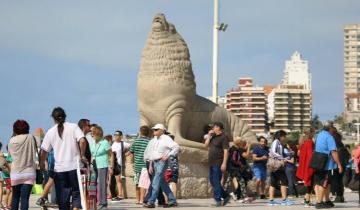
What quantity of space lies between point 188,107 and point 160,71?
1.09 meters

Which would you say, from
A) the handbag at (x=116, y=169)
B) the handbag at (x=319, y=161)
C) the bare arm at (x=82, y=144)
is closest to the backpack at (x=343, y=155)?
the handbag at (x=319, y=161)

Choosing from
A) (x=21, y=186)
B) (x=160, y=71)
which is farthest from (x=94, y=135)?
(x=160, y=71)

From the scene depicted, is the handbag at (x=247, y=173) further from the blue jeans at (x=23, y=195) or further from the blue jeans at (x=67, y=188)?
the blue jeans at (x=67, y=188)

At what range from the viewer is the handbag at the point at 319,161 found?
53.6 feet

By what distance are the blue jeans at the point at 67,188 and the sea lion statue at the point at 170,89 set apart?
783 cm

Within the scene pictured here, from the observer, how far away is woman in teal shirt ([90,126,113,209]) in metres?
16.5

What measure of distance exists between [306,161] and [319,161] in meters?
0.88

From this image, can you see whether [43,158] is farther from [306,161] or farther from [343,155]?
[343,155]

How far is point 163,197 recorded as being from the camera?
57.9 ft

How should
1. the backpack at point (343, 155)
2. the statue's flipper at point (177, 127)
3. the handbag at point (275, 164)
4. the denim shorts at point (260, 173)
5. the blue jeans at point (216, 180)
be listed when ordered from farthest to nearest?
1. the statue's flipper at point (177, 127)
2. the denim shorts at point (260, 173)
3. the backpack at point (343, 155)
4. the handbag at point (275, 164)
5. the blue jeans at point (216, 180)

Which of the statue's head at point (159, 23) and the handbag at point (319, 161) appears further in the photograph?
the statue's head at point (159, 23)

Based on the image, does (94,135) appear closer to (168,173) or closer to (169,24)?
(168,173)

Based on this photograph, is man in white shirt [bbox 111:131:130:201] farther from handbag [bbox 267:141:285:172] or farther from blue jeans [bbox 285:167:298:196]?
blue jeans [bbox 285:167:298:196]

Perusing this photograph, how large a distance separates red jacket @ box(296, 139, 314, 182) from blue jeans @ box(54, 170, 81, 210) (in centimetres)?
567
